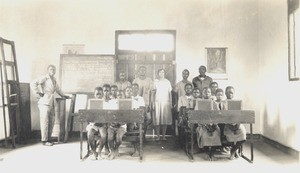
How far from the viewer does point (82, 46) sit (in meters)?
7.29

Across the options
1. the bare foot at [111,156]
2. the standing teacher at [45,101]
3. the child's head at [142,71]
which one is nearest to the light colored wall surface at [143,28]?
the child's head at [142,71]

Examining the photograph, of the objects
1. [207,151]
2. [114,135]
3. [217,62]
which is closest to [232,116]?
[207,151]

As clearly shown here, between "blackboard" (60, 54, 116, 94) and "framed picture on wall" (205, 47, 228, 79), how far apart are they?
208 centimetres

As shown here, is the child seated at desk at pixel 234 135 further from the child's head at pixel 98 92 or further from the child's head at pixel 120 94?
the child's head at pixel 98 92

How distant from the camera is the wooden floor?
4270 millimetres

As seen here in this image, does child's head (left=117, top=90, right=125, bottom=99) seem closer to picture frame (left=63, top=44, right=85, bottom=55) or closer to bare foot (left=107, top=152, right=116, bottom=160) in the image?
bare foot (left=107, top=152, right=116, bottom=160)

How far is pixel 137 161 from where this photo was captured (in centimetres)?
470

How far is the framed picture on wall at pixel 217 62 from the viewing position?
7180 mm

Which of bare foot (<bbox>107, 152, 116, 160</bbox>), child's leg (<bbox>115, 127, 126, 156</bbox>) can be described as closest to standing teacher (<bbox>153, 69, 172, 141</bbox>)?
child's leg (<bbox>115, 127, 126, 156</bbox>)

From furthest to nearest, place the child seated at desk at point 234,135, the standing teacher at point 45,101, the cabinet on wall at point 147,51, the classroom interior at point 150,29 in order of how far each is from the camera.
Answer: the cabinet on wall at point 147,51 < the classroom interior at point 150,29 < the standing teacher at point 45,101 < the child seated at desk at point 234,135

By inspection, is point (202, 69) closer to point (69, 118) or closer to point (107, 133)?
point (107, 133)

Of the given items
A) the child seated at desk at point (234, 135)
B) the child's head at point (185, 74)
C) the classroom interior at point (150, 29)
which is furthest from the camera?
the classroom interior at point (150, 29)

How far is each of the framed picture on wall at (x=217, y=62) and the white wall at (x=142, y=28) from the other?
11 centimetres

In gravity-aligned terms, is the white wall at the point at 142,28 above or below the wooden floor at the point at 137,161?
above
